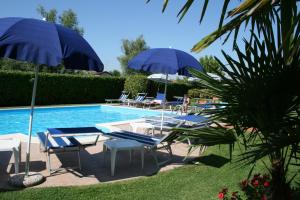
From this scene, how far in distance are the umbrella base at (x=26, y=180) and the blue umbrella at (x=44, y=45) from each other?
195 centimetres

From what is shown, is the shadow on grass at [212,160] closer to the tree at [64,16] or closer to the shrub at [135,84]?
the shrub at [135,84]

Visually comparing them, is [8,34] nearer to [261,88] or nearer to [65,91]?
[261,88]

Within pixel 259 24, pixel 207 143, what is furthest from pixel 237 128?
pixel 259 24

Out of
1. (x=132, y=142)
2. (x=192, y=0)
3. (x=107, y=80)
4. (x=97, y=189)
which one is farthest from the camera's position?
(x=107, y=80)

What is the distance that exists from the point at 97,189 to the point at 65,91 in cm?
1687

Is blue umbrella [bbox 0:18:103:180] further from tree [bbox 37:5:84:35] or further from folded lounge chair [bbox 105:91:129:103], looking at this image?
tree [bbox 37:5:84:35]

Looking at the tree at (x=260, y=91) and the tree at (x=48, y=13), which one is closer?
the tree at (x=260, y=91)

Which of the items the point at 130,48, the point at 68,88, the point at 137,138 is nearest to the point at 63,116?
the point at 68,88

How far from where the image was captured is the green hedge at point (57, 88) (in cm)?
1820

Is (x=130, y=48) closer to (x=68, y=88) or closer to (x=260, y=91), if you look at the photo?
(x=68, y=88)

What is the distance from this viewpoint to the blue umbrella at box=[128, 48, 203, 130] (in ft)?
26.7

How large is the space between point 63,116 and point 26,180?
41.1 ft

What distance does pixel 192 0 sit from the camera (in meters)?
2.53

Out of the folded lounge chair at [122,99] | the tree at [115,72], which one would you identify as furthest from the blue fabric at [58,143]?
the tree at [115,72]
